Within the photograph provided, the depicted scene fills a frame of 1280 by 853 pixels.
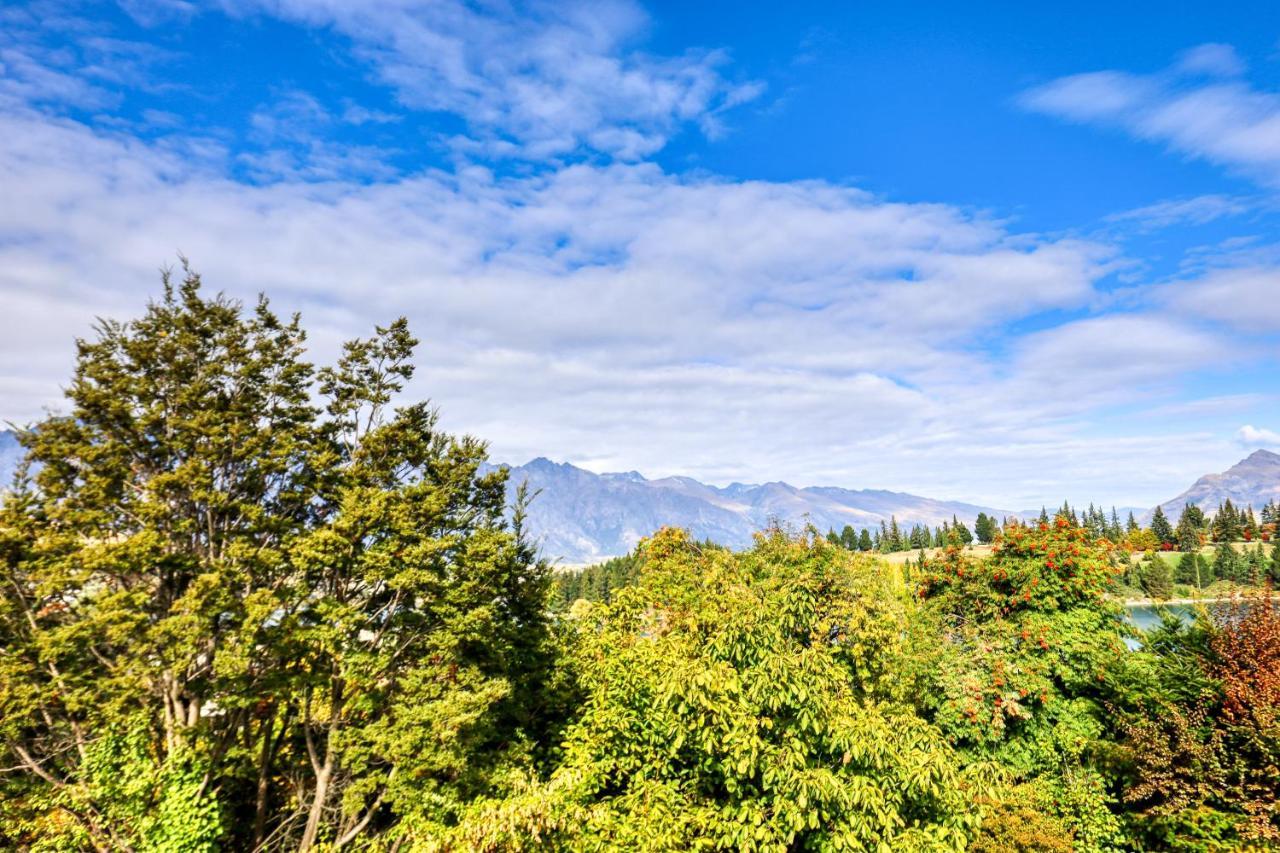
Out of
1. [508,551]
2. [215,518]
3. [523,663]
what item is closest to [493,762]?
[523,663]

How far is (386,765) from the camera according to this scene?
1767 centimetres

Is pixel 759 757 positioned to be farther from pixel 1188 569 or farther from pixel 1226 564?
pixel 1188 569

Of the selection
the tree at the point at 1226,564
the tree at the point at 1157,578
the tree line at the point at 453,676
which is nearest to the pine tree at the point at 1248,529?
the tree at the point at 1226,564

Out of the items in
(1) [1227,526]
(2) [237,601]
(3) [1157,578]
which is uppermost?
(2) [237,601]

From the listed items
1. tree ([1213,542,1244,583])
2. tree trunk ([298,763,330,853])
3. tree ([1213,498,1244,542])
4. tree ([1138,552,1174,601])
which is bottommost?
tree ([1138,552,1174,601])

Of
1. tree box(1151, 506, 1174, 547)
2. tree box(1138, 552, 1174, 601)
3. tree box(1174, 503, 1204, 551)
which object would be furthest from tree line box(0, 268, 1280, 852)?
tree box(1151, 506, 1174, 547)

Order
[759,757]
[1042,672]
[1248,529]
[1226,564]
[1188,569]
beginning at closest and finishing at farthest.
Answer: [759,757], [1042,672], [1226,564], [1188,569], [1248,529]

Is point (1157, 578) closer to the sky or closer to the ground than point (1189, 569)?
closer to the ground

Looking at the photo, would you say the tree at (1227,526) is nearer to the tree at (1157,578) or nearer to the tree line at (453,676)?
the tree at (1157,578)

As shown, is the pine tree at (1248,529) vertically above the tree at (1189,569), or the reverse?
the pine tree at (1248,529)

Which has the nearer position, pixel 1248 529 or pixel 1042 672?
pixel 1042 672

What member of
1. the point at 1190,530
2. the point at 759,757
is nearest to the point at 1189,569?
the point at 1190,530

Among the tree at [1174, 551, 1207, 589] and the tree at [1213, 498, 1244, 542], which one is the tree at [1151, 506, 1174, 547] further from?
the tree at [1174, 551, 1207, 589]

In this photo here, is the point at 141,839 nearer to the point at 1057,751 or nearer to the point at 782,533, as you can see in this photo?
the point at 782,533
